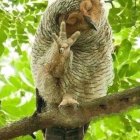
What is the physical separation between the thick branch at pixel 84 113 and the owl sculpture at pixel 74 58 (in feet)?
0.71

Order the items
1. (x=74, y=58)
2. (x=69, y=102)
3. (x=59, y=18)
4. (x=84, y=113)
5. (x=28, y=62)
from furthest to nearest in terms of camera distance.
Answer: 1. (x=28, y=62)
2. (x=74, y=58)
3. (x=59, y=18)
4. (x=69, y=102)
5. (x=84, y=113)

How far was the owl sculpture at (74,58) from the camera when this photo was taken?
8.74ft

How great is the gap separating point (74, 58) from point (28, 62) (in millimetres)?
689

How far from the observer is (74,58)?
2918 millimetres

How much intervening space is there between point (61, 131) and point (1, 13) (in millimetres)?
1053

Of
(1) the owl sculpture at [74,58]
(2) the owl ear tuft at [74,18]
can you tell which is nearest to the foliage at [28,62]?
(1) the owl sculpture at [74,58]

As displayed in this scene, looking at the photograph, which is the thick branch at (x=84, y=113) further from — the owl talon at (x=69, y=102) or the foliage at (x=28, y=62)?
the foliage at (x=28, y=62)

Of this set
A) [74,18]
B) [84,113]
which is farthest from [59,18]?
[84,113]

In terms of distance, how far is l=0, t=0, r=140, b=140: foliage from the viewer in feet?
10.4

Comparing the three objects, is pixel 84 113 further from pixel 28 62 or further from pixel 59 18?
pixel 28 62

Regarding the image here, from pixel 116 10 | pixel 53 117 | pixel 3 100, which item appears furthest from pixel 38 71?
pixel 116 10

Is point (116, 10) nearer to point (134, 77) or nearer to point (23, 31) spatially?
point (134, 77)

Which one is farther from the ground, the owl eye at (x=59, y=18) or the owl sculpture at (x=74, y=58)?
the owl eye at (x=59, y=18)

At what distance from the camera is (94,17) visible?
274 centimetres
